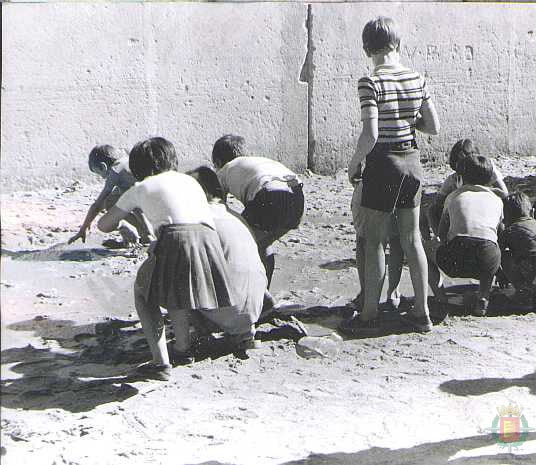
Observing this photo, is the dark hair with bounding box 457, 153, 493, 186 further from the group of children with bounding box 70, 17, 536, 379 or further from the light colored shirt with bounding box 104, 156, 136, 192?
the light colored shirt with bounding box 104, 156, 136, 192

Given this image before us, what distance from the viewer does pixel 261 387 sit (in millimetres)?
4297

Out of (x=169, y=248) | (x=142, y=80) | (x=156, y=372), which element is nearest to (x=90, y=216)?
(x=169, y=248)

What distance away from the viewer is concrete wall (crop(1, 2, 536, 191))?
23.8ft

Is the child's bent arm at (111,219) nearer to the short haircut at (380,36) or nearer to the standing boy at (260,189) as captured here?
the standing boy at (260,189)

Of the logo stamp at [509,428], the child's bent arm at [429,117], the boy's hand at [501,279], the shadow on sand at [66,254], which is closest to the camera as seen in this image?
the logo stamp at [509,428]

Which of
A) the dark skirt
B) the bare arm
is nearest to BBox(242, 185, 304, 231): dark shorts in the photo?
the bare arm

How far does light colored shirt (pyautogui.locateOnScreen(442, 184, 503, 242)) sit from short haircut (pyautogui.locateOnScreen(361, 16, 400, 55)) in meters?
0.94

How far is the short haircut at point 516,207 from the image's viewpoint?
210 inches

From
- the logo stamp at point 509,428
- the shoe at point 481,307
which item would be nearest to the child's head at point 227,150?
the shoe at point 481,307

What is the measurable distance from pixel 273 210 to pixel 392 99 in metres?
0.75

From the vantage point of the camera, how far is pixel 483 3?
868cm

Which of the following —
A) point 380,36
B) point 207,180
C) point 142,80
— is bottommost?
point 207,180

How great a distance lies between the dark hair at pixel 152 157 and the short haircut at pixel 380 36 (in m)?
1.02

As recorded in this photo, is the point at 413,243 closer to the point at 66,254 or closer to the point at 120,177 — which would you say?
the point at 120,177
